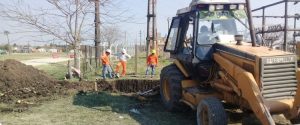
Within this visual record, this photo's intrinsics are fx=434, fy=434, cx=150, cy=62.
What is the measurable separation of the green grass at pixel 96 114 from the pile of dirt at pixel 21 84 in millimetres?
1754

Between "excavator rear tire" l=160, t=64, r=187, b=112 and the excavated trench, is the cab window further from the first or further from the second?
the excavated trench

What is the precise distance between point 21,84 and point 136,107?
18.7 ft

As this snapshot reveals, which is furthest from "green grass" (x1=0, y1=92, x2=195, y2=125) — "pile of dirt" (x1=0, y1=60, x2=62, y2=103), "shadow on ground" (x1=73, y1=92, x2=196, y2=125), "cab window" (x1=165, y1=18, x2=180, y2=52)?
"pile of dirt" (x1=0, y1=60, x2=62, y2=103)

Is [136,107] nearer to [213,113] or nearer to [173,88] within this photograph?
[173,88]

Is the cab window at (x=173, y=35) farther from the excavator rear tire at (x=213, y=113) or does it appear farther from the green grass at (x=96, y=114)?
the excavator rear tire at (x=213, y=113)

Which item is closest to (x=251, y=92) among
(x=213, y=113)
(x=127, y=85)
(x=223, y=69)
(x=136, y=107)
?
(x=213, y=113)

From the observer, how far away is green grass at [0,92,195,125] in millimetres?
9625

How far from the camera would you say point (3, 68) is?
16328mm

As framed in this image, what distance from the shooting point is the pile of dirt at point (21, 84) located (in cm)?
1355

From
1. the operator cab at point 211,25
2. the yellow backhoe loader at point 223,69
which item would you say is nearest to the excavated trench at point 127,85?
the yellow backhoe loader at point 223,69

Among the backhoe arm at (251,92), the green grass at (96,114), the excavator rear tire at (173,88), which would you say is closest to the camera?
the backhoe arm at (251,92)

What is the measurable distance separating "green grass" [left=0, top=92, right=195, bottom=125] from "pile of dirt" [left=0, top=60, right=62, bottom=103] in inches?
69.0

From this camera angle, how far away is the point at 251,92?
24.0 ft

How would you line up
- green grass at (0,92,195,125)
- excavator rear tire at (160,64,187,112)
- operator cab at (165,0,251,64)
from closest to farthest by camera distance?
operator cab at (165,0,251,64) < green grass at (0,92,195,125) < excavator rear tire at (160,64,187,112)
